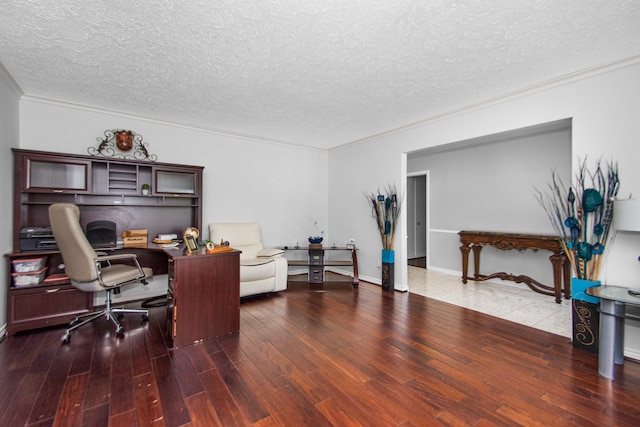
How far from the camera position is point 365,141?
509 centimetres

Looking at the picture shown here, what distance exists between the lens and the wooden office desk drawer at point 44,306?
111 inches

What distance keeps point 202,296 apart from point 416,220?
5.74m

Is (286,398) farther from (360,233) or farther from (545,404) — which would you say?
(360,233)

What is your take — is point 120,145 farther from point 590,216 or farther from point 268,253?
point 590,216

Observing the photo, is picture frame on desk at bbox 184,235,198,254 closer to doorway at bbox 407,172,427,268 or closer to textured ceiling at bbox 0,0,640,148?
textured ceiling at bbox 0,0,640,148

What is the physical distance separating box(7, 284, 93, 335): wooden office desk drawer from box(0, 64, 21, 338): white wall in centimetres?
8

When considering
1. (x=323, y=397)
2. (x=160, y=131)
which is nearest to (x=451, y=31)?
(x=323, y=397)

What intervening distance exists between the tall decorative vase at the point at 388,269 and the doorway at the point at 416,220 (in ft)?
8.85

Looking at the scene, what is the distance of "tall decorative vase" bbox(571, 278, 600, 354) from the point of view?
2.45 metres

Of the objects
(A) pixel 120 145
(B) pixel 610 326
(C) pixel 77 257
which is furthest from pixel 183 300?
(B) pixel 610 326

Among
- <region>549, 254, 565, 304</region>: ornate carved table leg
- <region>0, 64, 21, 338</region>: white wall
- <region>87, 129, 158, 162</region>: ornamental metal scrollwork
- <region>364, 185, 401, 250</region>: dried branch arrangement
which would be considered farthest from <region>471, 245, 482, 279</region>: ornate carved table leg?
<region>0, 64, 21, 338</region>: white wall

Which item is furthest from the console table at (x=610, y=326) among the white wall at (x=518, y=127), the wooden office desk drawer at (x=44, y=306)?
the wooden office desk drawer at (x=44, y=306)

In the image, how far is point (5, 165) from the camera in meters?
Result: 2.83

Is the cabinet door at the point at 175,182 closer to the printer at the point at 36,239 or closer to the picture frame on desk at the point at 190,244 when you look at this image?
the printer at the point at 36,239
